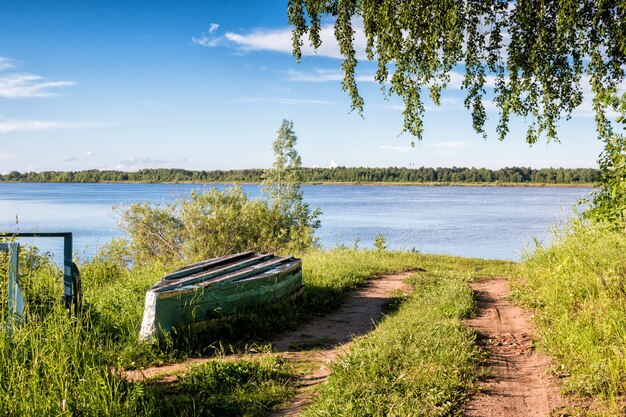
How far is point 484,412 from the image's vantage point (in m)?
4.91

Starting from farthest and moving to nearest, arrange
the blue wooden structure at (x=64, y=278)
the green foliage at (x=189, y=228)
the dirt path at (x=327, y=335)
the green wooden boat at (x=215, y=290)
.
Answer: the green foliage at (x=189, y=228), the green wooden boat at (x=215, y=290), the dirt path at (x=327, y=335), the blue wooden structure at (x=64, y=278)

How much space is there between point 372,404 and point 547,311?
4.13m

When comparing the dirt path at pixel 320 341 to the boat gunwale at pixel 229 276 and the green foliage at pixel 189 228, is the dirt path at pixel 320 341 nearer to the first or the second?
the boat gunwale at pixel 229 276

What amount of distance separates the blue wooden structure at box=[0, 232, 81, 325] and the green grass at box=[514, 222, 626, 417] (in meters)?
5.22

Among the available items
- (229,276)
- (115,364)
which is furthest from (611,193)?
(115,364)

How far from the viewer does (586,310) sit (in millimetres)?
6750

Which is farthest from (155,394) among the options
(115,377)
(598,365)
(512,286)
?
(512,286)

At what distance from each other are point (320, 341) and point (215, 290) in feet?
5.44

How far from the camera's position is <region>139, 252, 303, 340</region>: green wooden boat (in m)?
7.20

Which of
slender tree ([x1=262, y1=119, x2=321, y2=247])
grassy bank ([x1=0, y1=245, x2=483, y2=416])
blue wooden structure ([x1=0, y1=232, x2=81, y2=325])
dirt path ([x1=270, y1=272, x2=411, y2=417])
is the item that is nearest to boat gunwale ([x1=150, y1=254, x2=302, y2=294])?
grassy bank ([x1=0, y1=245, x2=483, y2=416])

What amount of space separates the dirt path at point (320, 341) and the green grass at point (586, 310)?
2.49 metres

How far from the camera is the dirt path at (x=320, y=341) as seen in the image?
238 inches

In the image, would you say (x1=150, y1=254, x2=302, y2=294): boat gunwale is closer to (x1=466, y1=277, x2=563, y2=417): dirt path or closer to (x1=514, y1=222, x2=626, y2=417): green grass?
(x1=466, y1=277, x2=563, y2=417): dirt path

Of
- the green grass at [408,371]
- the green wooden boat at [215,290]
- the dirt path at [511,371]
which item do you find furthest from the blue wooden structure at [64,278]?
the dirt path at [511,371]
